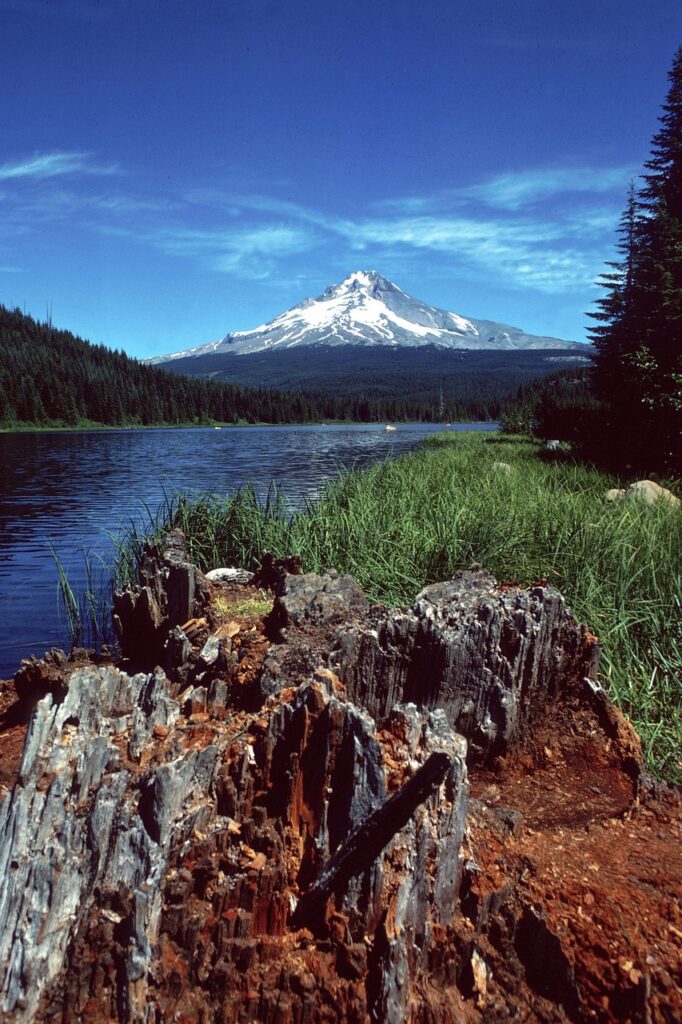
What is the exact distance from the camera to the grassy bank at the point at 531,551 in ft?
18.0

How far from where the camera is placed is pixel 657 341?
1822cm

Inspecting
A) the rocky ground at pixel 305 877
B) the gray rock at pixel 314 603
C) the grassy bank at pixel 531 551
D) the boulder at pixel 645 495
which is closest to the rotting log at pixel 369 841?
the rocky ground at pixel 305 877

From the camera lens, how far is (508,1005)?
2.09 metres

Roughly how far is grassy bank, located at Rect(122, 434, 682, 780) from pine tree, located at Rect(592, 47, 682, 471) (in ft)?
26.3

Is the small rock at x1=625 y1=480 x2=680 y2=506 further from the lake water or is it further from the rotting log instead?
the rotting log

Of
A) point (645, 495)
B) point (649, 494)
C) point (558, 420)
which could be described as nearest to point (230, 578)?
point (645, 495)

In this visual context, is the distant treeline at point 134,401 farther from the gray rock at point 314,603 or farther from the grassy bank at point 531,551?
the gray rock at point 314,603

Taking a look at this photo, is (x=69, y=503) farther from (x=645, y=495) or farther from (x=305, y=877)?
(x=305, y=877)

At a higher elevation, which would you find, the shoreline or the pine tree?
the pine tree

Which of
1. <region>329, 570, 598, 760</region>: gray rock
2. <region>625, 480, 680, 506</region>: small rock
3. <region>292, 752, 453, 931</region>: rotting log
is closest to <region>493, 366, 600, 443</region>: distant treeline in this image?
<region>625, 480, 680, 506</region>: small rock

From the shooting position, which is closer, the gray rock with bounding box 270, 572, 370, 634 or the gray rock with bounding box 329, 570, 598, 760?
the gray rock with bounding box 329, 570, 598, 760

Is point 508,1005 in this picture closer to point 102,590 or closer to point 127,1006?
point 127,1006

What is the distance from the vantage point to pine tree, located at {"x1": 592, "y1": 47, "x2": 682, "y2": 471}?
57.2 feet

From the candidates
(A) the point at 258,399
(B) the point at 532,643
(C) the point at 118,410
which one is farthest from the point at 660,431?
(A) the point at 258,399
